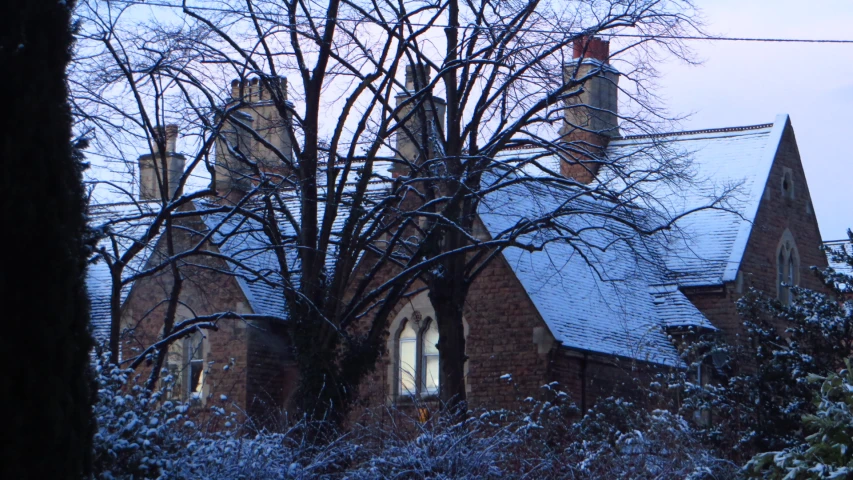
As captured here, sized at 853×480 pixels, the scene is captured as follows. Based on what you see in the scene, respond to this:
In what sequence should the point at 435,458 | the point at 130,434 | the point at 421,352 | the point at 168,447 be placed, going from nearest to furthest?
the point at 130,434, the point at 168,447, the point at 435,458, the point at 421,352

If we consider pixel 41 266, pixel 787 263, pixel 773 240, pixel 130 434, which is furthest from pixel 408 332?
pixel 41 266

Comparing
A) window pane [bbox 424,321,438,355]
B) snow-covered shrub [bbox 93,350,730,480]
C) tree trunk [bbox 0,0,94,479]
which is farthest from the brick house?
tree trunk [bbox 0,0,94,479]

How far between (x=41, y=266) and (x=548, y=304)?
594 inches

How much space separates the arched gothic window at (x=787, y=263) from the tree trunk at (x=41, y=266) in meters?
21.7

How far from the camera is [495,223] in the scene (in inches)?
874

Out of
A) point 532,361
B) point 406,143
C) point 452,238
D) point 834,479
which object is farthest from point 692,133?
point 834,479

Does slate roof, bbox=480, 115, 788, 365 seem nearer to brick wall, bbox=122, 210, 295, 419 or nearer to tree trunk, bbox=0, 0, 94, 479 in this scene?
brick wall, bbox=122, 210, 295, 419

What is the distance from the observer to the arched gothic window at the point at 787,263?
26234 millimetres

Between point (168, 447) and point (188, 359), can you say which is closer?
point (168, 447)

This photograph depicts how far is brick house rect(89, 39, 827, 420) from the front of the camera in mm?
20125

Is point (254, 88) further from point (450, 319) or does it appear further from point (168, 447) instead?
point (168, 447)

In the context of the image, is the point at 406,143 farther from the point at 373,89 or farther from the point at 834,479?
the point at 834,479

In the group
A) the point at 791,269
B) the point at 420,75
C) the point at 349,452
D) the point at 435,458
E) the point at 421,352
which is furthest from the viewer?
the point at 791,269

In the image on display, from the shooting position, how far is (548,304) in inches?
822
